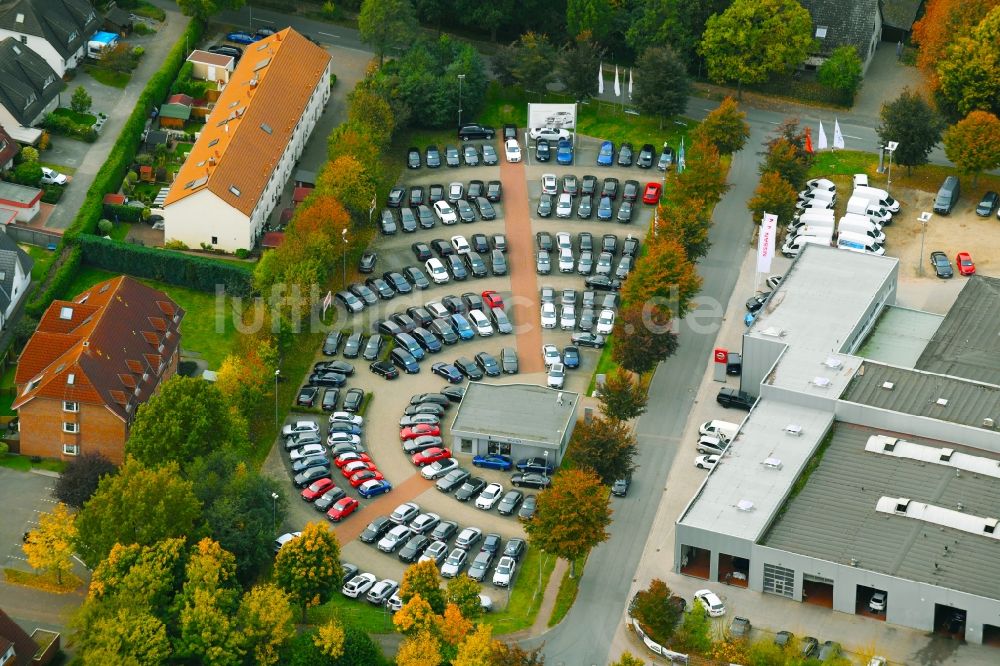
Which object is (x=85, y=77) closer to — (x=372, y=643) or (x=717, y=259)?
(x=717, y=259)

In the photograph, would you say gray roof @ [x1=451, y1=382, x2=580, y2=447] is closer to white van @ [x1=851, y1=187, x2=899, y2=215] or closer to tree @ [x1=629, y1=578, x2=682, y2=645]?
tree @ [x1=629, y1=578, x2=682, y2=645]

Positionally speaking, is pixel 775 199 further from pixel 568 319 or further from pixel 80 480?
pixel 80 480

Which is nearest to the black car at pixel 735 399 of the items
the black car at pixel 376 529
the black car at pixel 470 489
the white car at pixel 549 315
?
the white car at pixel 549 315

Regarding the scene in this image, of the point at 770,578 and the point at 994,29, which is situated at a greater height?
the point at 994,29

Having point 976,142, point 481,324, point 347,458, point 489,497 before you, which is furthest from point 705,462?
point 976,142

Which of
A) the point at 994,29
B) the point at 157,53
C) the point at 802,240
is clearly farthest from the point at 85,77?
the point at 994,29

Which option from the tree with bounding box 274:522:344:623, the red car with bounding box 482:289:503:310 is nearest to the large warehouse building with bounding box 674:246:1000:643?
the red car with bounding box 482:289:503:310
